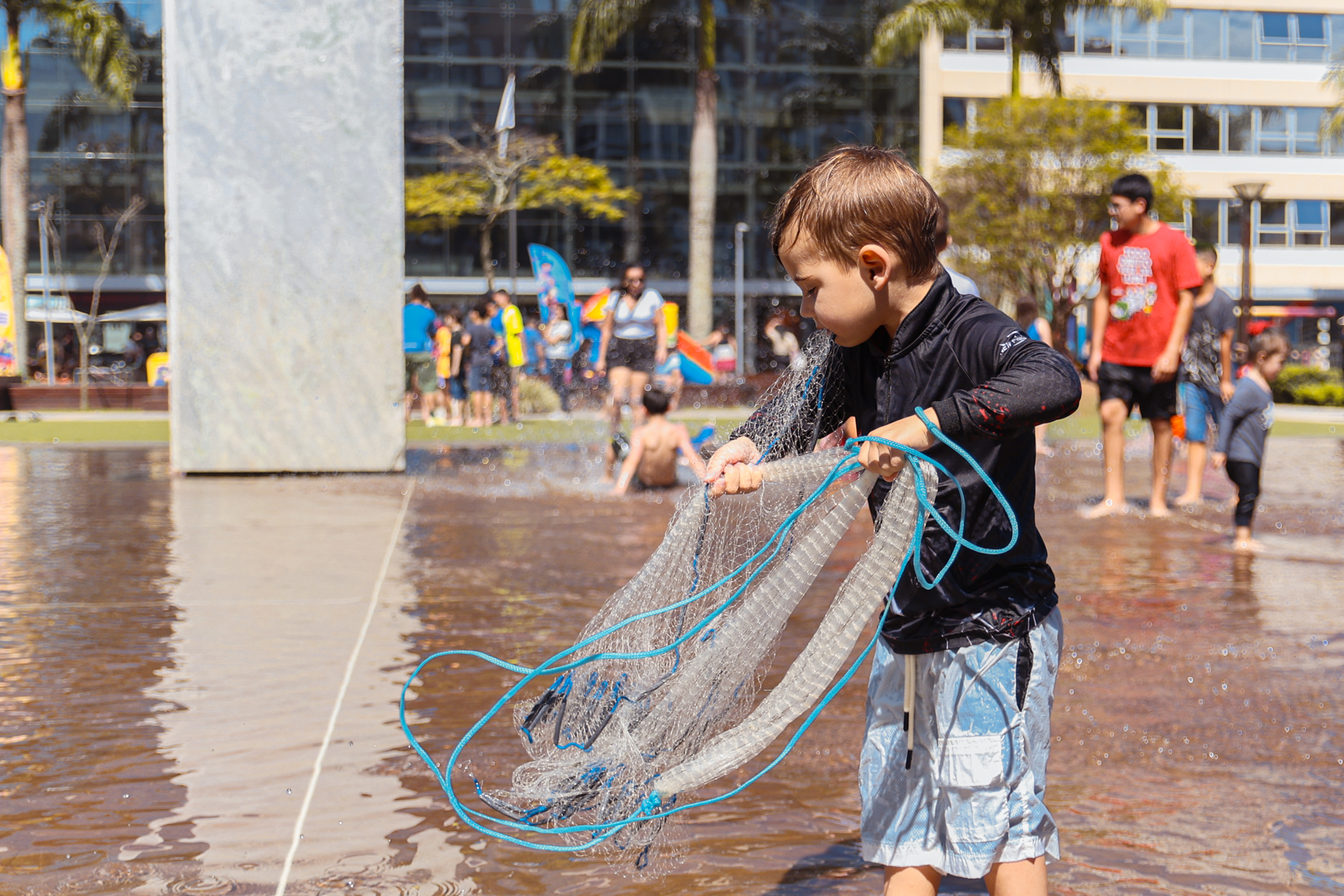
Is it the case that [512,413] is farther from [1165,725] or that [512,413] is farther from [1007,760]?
[1007,760]

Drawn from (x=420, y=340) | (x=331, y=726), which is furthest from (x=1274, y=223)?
(x=331, y=726)

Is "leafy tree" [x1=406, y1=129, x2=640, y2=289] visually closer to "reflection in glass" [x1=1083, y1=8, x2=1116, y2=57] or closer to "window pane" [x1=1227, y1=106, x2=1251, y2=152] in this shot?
"reflection in glass" [x1=1083, y1=8, x2=1116, y2=57]

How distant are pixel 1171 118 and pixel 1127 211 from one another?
4557 centimetres

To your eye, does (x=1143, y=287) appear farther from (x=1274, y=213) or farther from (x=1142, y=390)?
(x=1274, y=213)

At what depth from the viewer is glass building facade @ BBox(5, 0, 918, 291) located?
140 ft

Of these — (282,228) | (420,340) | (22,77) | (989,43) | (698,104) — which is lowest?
(420,340)

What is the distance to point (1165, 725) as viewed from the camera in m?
4.18

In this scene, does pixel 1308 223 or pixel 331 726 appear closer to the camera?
pixel 331 726

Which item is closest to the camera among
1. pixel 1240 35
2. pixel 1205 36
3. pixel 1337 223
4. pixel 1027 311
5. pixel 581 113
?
pixel 1027 311

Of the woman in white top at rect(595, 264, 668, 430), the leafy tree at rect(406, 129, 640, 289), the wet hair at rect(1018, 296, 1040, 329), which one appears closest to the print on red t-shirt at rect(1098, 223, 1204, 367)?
the wet hair at rect(1018, 296, 1040, 329)

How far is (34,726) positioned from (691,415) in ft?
67.9

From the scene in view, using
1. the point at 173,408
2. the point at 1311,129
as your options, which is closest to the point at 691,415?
the point at 173,408

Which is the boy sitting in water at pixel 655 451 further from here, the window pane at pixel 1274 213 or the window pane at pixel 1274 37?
the window pane at pixel 1274 37

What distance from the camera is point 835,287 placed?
7.69ft
